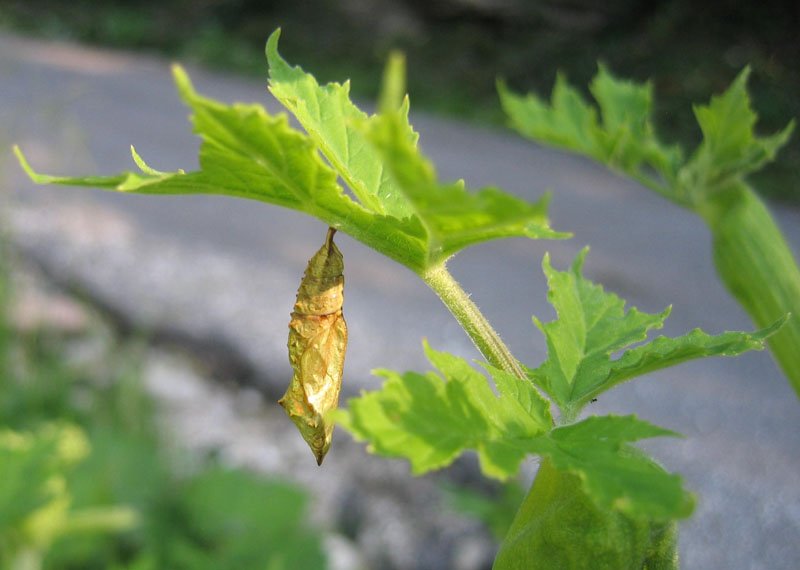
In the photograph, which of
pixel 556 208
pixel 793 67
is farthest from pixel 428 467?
pixel 793 67

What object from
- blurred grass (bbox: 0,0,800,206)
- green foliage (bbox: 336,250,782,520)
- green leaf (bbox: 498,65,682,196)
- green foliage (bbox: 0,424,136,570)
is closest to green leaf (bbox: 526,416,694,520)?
green foliage (bbox: 336,250,782,520)

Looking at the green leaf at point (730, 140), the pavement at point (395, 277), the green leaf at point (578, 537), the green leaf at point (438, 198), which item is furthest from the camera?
the pavement at point (395, 277)

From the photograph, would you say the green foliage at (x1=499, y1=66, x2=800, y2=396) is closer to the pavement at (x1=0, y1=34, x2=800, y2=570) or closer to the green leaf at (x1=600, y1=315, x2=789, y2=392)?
the green leaf at (x1=600, y1=315, x2=789, y2=392)

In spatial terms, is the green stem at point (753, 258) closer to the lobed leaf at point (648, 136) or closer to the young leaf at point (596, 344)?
the lobed leaf at point (648, 136)

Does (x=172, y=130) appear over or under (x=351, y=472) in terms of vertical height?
over

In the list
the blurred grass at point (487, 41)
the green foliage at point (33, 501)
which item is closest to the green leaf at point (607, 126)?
the green foliage at point (33, 501)

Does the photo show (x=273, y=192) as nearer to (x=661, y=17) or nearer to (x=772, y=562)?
(x=772, y=562)

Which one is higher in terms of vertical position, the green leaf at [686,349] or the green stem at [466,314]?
the green stem at [466,314]
